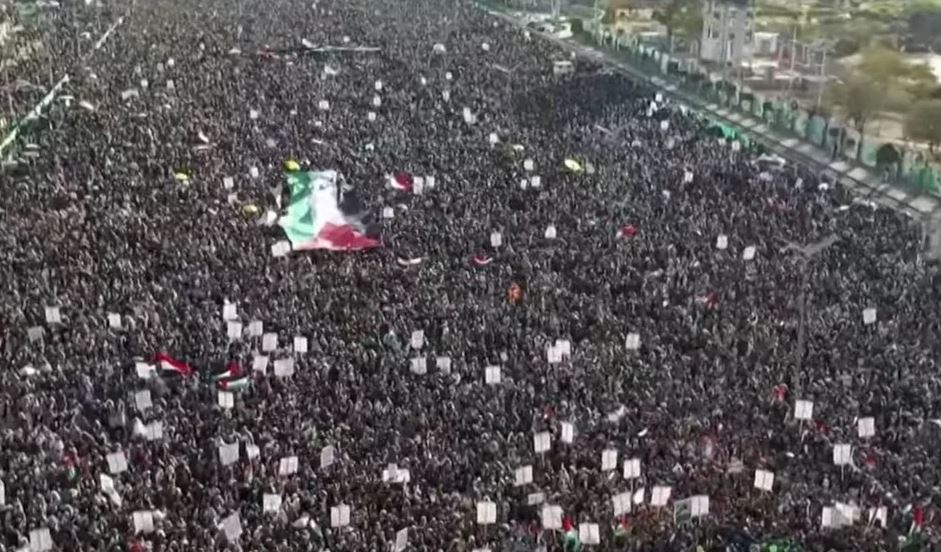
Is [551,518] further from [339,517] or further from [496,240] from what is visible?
[496,240]

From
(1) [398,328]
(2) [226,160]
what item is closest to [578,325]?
(1) [398,328]

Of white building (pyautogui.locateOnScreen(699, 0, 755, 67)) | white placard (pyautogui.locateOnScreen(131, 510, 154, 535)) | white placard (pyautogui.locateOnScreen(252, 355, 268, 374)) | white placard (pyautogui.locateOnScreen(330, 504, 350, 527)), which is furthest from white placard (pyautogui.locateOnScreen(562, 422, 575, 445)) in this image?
white building (pyautogui.locateOnScreen(699, 0, 755, 67))

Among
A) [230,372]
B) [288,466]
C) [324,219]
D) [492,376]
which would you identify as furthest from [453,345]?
[324,219]

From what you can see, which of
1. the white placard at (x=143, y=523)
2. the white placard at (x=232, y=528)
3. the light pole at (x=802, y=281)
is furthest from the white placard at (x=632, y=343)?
the white placard at (x=143, y=523)

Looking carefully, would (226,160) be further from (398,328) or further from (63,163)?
(398,328)

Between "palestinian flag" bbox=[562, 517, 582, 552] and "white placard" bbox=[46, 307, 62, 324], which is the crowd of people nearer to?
"white placard" bbox=[46, 307, 62, 324]
